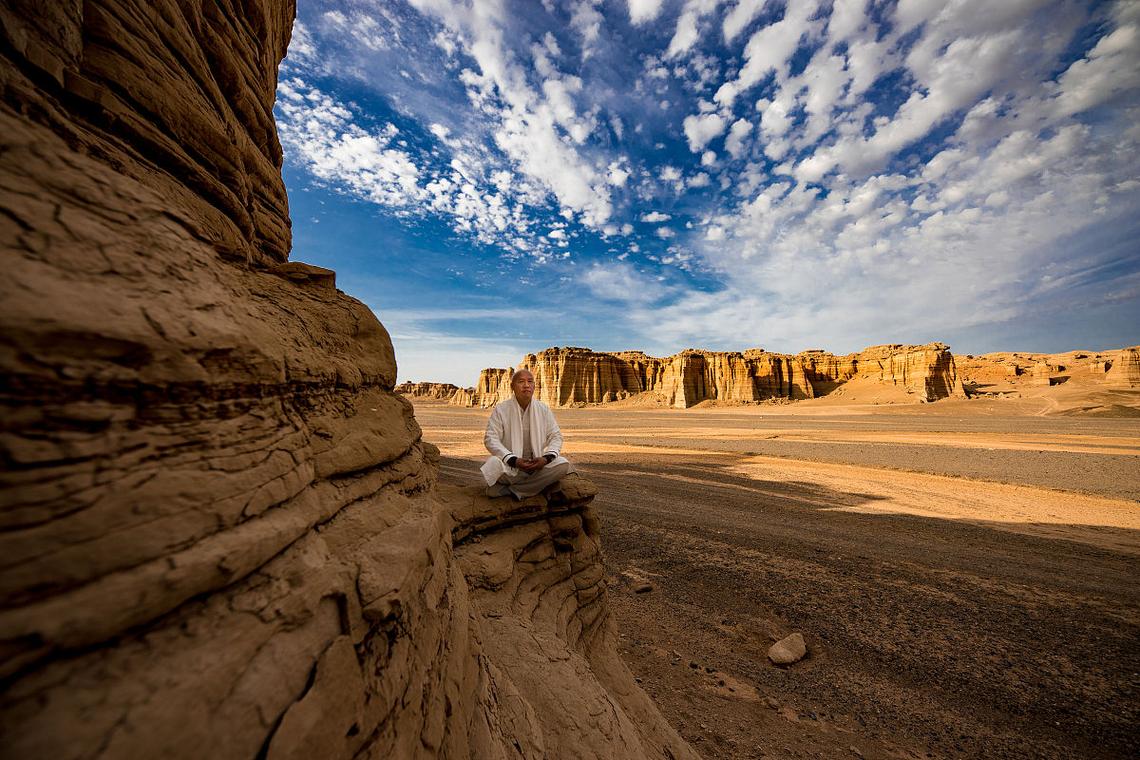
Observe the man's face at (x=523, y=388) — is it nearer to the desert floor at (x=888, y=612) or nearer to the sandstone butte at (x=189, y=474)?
the sandstone butte at (x=189, y=474)

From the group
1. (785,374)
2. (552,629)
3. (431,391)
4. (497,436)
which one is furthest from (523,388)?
(431,391)

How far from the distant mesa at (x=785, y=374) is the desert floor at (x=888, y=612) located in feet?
226

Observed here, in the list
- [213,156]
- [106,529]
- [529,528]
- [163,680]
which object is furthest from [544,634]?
[213,156]

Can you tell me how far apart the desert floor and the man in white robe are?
273 centimetres

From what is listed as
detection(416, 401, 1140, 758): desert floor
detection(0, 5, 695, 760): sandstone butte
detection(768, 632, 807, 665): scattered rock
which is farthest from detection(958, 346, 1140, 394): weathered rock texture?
detection(0, 5, 695, 760): sandstone butte

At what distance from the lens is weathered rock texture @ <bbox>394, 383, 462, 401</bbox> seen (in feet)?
472

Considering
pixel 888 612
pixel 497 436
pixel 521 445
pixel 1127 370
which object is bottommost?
pixel 888 612

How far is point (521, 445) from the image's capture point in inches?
201

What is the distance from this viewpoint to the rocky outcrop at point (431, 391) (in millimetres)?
143625

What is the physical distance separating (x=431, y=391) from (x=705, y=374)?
3879 inches

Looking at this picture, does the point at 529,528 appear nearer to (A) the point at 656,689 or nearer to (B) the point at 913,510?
(A) the point at 656,689

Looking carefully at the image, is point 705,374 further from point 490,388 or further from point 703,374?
point 490,388

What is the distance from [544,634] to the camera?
161 inches

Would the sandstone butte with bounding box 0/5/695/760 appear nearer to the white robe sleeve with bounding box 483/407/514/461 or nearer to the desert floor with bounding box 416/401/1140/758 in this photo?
the white robe sleeve with bounding box 483/407/514/461
